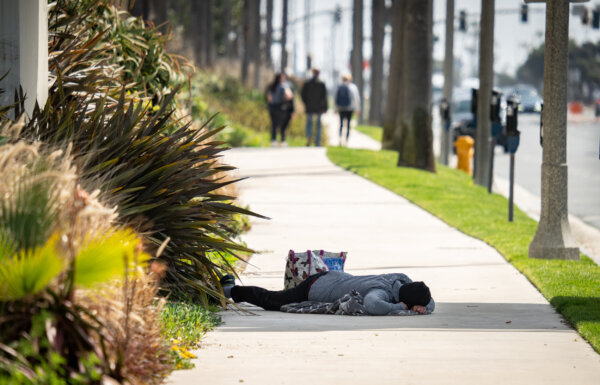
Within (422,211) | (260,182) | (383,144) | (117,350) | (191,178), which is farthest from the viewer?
(383,144)

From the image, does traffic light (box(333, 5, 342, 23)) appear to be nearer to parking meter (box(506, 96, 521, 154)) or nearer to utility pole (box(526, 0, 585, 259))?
parking meter (box(506, 96, 521, 154))

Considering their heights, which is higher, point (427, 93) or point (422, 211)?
point (427, 93)

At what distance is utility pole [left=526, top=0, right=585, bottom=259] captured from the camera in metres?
11.2

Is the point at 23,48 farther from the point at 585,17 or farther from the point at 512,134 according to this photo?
the point at 585,17

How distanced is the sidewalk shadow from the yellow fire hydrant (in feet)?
53.8

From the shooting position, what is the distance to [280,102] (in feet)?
91.9

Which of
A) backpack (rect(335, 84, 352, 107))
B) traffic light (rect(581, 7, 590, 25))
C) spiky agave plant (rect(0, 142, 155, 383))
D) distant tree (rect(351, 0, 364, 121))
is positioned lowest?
spiky agave plant (rect(0, 142, 155, 383))

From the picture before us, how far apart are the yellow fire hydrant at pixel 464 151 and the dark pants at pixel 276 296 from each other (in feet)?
54.4

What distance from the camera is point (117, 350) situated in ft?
16.9

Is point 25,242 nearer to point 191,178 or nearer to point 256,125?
point 191,178

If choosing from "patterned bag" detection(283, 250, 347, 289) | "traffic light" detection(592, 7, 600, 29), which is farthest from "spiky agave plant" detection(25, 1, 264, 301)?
"traffic light" detection(592, 7, 600, 29)

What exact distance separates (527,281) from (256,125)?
25618mm

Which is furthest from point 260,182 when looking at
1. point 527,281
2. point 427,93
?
point 527,281

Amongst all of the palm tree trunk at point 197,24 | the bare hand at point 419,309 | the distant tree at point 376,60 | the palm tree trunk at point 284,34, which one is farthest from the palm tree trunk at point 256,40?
the bare hand at point 419,309
